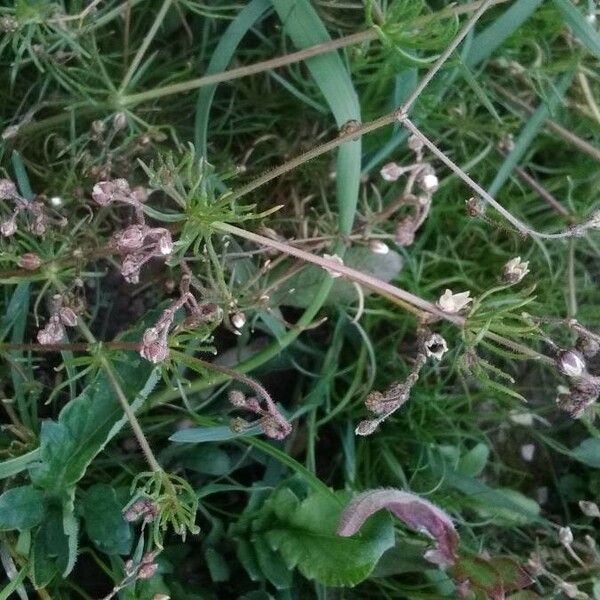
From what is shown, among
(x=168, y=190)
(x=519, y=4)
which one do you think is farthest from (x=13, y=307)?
(x=519, y=4)

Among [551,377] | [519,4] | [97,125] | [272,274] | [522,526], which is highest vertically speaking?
[519,4]

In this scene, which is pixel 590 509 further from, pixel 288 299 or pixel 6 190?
pixel 6 190

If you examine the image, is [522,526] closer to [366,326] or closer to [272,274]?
[366,326]

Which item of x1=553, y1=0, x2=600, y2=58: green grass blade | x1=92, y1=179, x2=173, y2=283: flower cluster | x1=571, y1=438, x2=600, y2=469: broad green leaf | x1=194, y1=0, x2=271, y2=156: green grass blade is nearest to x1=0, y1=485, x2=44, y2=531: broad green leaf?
x1=92, y1=179, x2=173, y2=283: flower cluster

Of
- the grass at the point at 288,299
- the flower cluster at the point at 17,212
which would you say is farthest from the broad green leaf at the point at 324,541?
the flower cluster at the point at 17,212

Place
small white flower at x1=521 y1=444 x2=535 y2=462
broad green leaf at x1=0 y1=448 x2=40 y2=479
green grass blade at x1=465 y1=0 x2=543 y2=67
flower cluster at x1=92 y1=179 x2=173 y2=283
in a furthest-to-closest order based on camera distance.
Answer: small white flower at x1=521 y1=444 x2=535 y2=462 → green grass blade at x1=465 y1=0 x2=543 y2=67 → broad green leaf at x1=0 y1=448 x2=40 y2=479 → flower cluster at x1=92 y1=179 x2=173 y2=283

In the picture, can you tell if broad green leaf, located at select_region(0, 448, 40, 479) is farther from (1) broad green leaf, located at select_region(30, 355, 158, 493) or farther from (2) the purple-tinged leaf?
(2) the purple-tinged leaf
